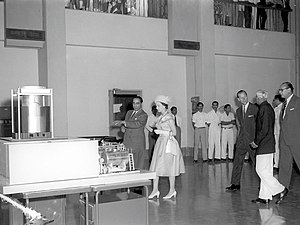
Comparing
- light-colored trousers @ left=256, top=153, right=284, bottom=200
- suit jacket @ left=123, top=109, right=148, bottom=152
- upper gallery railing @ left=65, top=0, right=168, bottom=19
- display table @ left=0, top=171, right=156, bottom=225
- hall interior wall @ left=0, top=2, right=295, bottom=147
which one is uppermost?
upper gallery railing @ left=65, top=0, right=168, bottom=19

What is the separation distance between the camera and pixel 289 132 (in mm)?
6566

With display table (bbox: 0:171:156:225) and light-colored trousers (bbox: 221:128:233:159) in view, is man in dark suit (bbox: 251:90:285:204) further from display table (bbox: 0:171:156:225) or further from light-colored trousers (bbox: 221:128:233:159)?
light-colored trousers (bbox: 221:128:233:159)

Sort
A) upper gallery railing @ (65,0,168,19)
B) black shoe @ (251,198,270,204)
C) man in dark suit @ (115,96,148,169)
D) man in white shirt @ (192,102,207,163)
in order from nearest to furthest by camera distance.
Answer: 1. black shoe @ (251,198,270,204)
2. man in dark suit @ (115,96,148,169)
3. upper gallery railing @ (65,0,168,19)
4. man in white shirt @ (192,102,207,163)

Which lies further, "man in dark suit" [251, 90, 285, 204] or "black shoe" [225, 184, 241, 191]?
"black shoe" [225, 184, 241, 191]

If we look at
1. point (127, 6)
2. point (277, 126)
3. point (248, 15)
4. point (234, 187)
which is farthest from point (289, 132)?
point (248, 15)

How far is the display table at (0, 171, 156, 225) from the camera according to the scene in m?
3.70

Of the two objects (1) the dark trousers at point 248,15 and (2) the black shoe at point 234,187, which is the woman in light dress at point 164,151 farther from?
(1) the dark trousers at point 248,15

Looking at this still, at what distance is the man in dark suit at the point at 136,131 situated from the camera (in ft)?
25.1

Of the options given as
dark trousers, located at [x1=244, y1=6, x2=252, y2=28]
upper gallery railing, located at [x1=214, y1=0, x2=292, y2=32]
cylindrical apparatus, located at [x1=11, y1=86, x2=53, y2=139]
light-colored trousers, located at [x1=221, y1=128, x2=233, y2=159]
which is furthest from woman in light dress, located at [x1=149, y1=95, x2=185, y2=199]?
dark trousers, located at [x1=244, y1=6, x2=252, y2=28]

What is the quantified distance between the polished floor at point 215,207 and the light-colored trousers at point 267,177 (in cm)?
18

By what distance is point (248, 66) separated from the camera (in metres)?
15.2

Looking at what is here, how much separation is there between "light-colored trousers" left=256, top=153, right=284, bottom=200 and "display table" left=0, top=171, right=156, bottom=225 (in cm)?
273

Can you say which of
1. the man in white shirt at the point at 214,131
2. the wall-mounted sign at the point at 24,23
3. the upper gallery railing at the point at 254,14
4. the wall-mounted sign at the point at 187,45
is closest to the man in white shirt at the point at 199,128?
the man in white shirt at the point at 214,131

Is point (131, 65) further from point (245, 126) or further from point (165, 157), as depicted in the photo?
point (165, 157)
